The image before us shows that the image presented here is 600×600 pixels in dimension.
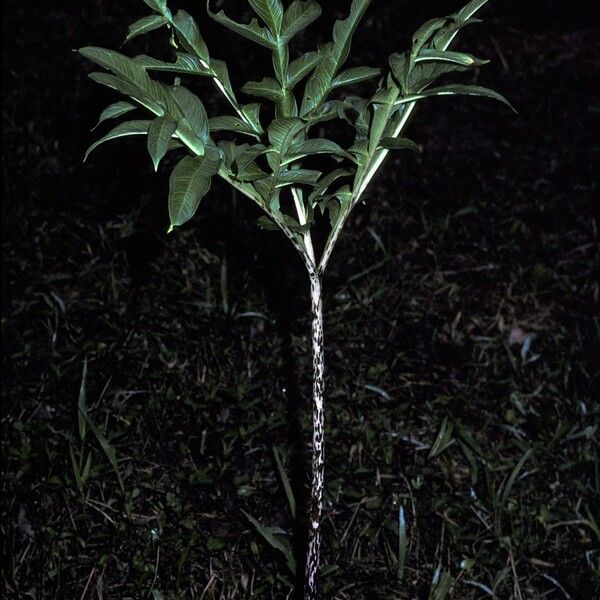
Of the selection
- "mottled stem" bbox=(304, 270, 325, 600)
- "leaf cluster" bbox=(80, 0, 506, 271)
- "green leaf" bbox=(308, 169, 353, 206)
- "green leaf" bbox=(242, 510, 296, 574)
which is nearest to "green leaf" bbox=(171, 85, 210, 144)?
"leaf cluster" bbox=(80, 0, 506, 271)

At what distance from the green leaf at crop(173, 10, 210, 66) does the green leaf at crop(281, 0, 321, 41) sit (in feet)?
0.48

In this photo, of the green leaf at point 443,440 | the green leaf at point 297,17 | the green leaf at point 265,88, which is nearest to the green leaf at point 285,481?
the green leaf at point 443,440

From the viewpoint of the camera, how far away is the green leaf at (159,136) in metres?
1.04

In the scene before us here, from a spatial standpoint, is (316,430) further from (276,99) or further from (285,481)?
(285,481)

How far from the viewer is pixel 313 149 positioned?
1.19 metres

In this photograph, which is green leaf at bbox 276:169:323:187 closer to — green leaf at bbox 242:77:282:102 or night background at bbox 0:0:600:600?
green leaf at bbox 242:77:282:102

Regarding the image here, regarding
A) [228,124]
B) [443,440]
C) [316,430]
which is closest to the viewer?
[228,124]

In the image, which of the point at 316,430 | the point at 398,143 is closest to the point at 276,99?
the point at 398,143

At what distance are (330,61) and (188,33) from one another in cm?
25

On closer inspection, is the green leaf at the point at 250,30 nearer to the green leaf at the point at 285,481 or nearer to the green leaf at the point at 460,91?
A: the green leaf at the point at 460,91

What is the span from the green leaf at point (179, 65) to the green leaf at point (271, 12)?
13cm

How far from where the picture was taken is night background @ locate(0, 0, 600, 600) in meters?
2.12

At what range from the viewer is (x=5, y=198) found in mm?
3258

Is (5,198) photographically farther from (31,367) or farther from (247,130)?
(247,130)
